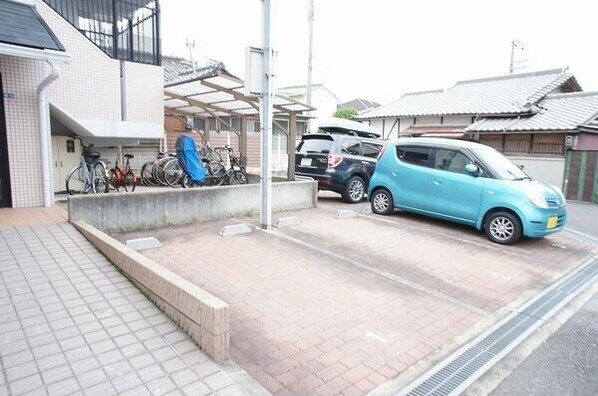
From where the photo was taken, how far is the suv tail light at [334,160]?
9.70 m

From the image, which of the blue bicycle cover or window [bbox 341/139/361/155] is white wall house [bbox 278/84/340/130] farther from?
the blue bicycle cover

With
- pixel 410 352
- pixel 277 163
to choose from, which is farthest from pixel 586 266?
pixel 277 163

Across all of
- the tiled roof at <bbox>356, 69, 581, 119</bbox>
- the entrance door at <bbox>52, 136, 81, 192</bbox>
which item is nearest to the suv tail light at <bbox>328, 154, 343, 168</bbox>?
the entrance door at <bbox>52, 136, 81, 192</bbox>

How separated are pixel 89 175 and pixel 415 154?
21.0ft

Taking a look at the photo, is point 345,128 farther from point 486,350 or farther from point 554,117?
point 554,117

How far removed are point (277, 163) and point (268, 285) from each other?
14.0m

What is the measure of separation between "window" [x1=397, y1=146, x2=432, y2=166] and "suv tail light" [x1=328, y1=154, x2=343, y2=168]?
1.72m

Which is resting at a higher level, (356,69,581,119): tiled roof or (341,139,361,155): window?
(356,69,581,119): tiled roof

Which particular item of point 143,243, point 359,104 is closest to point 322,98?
point 359,104

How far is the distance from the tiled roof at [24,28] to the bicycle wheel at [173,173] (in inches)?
175

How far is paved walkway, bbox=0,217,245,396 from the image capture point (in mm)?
2418

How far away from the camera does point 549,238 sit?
7344mm

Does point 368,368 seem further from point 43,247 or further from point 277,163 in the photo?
point 277,163

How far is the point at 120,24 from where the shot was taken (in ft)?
26.0
